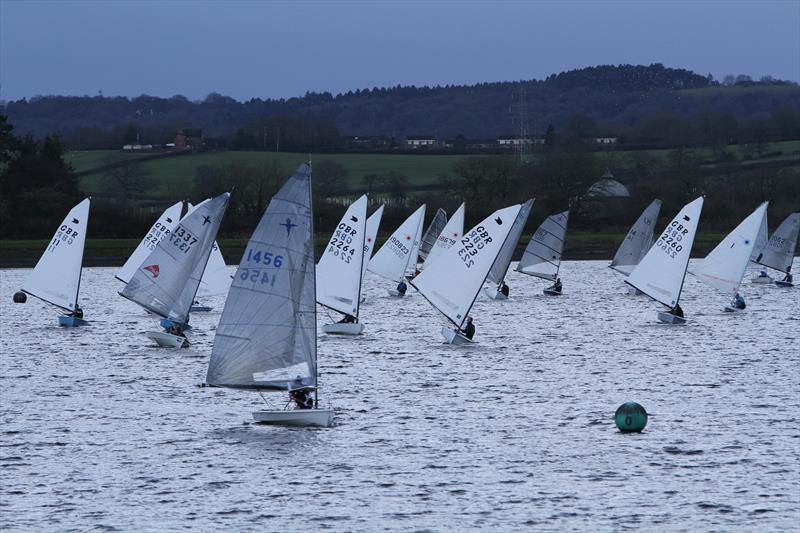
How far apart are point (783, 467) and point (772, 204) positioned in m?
81.2

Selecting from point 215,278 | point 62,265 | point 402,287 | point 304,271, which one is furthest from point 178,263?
point 402,287

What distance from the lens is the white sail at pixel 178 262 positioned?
41.8 m

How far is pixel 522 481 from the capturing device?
25453mm

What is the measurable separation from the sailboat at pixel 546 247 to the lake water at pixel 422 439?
16.1m

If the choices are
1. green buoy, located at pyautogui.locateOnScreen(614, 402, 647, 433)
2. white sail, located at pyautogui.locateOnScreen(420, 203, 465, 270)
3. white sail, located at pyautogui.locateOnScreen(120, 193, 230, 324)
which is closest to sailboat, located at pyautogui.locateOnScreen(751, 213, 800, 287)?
white sail, located at pyautogui.locateOnScreen(420, 203, 465, 270)

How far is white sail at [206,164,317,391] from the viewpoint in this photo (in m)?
29.3

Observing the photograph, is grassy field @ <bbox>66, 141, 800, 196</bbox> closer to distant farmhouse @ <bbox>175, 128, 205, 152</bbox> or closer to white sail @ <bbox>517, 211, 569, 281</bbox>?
distant farmhouse @ <bbox>175, 128, 205, 152</bbox>

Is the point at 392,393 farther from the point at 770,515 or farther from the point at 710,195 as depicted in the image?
the point at 710,195

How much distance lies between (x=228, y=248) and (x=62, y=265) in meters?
39.2

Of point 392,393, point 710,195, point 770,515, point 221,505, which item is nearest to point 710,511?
point 770,515

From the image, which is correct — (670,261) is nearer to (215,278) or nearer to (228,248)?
(215,278)

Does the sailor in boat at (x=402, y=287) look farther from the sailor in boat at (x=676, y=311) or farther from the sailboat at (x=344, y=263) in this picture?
the sailboat at (x=344, y=263)

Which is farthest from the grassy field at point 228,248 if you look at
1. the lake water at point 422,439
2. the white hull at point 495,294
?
the lake water at point 422,439

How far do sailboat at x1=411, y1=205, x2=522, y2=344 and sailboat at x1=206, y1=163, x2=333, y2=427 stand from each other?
14367mm
